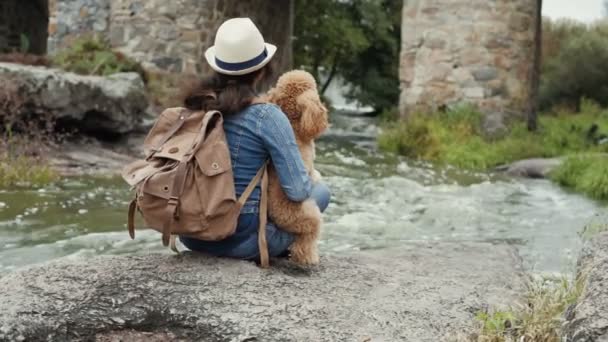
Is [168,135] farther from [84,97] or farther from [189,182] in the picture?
[84,97]

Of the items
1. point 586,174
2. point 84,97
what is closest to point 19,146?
point 84,97

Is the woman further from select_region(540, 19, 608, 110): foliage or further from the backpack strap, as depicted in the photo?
select_region(540, 19, 608, 110): foliage

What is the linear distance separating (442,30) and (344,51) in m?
11.3

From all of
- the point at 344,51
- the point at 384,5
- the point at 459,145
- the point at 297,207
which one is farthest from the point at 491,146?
the point at 384,5

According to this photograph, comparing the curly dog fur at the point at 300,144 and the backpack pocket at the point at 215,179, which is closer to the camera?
the backpack pocket at the point at 215,179

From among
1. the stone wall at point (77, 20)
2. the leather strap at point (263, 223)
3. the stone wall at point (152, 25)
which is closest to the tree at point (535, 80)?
the stone wall at point (152, 25)

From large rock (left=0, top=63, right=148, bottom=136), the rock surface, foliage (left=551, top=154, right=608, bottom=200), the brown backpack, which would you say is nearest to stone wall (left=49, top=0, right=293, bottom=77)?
large rock (left=0, top=63, right=148, bottom=136)

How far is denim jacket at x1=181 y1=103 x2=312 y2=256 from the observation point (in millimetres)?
3385

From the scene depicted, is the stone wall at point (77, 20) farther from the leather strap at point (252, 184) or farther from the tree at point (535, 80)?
the leather strap at point (252, 184)

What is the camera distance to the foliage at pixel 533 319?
9.88ft

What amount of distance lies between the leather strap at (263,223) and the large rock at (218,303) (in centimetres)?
7

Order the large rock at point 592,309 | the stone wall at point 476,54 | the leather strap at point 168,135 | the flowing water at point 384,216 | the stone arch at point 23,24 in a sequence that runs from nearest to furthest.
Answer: the large rock at point 592,309, the leather strap at point 168,135, the flowing water at point 384,216, the stone wall at point 476,54, the stone arch at point 23,24

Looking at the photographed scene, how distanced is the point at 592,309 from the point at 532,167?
25.8 ft

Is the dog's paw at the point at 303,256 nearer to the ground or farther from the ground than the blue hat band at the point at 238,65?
Answer: nearer to the ground
